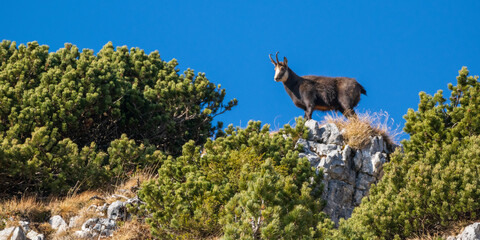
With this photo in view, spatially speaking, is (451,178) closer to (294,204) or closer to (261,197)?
(294,204)

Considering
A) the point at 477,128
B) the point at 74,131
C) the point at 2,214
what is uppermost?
the point at 477,128

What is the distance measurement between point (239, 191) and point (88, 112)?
6.29 meters

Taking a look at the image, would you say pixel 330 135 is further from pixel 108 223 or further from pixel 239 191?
pixel 108 223

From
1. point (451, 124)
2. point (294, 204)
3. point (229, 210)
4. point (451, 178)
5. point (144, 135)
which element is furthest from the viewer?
point (144, 135)

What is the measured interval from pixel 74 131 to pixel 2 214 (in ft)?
12.1

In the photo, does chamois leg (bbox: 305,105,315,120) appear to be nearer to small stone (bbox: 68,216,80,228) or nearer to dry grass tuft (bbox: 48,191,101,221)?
dry grass tuft (bbox: 48,191,101,221)

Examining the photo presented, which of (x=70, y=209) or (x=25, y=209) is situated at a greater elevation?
(x=70, y=209)

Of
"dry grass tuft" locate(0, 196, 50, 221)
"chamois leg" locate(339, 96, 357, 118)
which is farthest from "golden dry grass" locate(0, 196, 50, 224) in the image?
"chamois leg" locate(339, 96, 357, 118)

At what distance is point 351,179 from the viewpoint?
1384cm

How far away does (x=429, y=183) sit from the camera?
11000mm

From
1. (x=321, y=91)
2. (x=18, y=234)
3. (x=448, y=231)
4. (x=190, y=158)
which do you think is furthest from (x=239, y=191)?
(x=321, y=91)

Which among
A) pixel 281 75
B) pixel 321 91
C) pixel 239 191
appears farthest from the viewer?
pixel 281 75

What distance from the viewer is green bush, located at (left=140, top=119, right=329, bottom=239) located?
8.30m

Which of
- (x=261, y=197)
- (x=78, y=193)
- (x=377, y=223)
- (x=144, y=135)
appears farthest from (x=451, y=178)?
(x=144, y=135)
